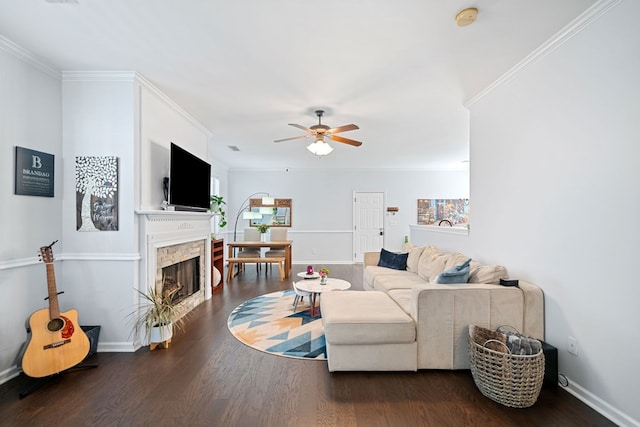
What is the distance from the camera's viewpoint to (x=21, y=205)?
2.49m

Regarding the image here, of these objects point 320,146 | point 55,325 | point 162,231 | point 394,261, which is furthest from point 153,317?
point 394,261

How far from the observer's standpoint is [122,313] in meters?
2.88

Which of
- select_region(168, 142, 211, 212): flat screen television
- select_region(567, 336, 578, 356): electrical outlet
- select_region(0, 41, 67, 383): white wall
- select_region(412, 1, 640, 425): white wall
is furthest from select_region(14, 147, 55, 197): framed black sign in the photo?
select_region(567, 336, 578, 356): electrical outlet

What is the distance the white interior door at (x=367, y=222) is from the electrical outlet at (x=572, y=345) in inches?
240

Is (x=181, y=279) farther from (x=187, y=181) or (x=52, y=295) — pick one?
(x=52, y=295)

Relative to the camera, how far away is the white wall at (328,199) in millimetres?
8258

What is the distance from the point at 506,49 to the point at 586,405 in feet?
8.71

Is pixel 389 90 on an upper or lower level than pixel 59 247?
upper

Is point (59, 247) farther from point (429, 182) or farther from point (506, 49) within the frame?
point (429, 182)

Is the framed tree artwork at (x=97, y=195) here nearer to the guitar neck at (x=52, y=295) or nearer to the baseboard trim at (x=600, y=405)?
the guitar neck at (x=52, y=295)

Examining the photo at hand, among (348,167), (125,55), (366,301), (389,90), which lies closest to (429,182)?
(348,167)

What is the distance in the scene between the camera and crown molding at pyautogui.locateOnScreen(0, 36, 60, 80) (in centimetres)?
235

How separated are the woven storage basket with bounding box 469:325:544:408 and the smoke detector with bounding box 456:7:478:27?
7.33 feet

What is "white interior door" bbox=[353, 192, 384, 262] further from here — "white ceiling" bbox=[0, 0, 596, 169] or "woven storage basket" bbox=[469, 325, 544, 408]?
"woven storage basket" bbox=[469, 325, 544, 408]
